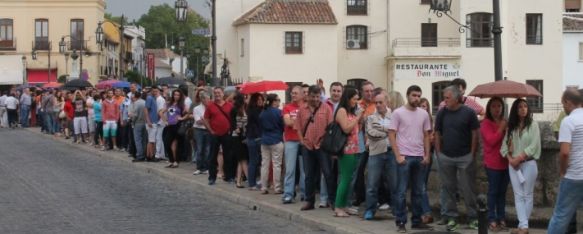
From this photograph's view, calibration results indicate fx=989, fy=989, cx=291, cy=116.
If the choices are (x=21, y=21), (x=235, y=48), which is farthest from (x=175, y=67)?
(x=235, y=48)

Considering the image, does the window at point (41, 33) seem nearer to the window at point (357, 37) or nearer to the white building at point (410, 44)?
the white building at point (410, 44)

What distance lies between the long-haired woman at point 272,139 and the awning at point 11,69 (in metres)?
63.0

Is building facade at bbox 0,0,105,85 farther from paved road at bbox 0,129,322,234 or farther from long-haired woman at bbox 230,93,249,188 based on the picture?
long-haired woman at bbox 230,93,249,188

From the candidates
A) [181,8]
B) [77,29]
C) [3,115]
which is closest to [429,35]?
[3,115]

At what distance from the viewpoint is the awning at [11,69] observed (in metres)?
76.8

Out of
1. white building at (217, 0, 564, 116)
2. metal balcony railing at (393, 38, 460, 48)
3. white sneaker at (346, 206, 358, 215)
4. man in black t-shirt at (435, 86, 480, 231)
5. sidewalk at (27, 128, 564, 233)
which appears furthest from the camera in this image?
metal balcony railing at (393, 38, 460, 48)

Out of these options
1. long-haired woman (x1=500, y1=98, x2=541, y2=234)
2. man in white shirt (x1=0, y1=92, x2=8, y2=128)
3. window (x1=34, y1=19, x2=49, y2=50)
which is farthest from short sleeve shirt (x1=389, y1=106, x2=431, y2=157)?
window (x1=34, y1=19, x2=49, y2=50)

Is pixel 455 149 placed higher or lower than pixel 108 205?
higher

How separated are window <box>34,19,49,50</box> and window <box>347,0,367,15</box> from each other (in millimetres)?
29109

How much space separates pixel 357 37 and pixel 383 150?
48.6m

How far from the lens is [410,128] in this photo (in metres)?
12.4

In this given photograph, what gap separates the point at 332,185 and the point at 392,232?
98.1 inches

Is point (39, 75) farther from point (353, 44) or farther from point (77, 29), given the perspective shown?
point (353, 44)

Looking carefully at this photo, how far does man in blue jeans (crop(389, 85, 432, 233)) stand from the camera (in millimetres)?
12430
